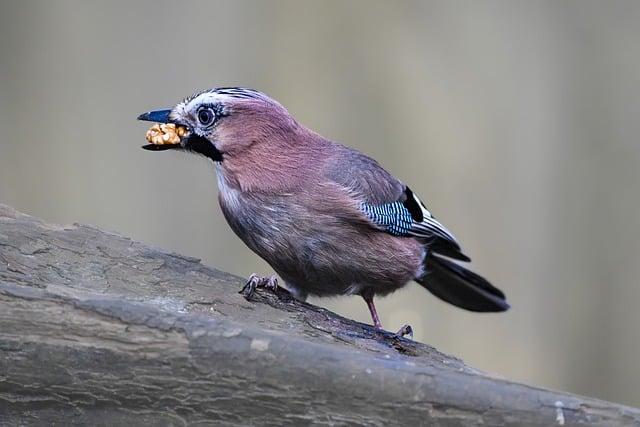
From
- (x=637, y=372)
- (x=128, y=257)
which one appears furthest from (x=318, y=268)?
(x=637, y=372)

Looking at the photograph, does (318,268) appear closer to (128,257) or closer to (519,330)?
(128,257)

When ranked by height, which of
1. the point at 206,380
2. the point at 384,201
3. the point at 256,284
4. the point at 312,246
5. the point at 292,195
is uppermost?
the point at 384,201

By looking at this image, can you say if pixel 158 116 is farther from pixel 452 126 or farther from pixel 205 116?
pixel 452 126

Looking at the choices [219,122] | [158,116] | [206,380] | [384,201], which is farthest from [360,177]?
[206,380]

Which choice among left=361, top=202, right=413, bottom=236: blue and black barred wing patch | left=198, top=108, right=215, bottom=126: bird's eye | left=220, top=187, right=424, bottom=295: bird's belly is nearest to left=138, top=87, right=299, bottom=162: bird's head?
left=198, top=108, right=215, bottom=126: bird's eye

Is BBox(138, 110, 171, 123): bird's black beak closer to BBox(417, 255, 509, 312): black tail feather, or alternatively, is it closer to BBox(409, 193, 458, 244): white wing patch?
BBox(409, 193, 458, 244): white wing patch

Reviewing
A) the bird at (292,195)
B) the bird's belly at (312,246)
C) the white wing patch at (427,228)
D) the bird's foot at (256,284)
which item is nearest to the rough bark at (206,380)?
the bird's foot at (256,284)
